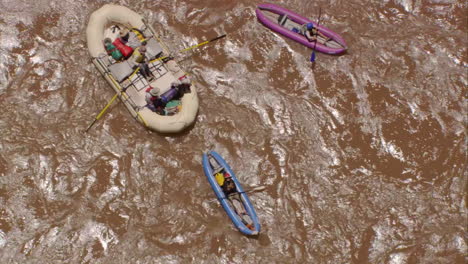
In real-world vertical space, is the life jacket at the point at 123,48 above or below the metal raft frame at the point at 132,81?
above

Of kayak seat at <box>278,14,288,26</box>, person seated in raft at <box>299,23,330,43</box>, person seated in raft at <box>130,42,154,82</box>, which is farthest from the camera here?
kayak seat at <box>278,14,288,26</box>

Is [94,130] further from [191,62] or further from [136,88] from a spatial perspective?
[191,62]

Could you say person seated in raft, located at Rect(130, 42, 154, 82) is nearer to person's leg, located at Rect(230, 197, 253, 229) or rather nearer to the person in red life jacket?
the person in red life jacket

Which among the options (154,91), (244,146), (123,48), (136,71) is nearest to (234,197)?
(244,146)

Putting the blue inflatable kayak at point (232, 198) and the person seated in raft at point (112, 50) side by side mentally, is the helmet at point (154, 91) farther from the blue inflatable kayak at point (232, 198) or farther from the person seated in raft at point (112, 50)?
the blue inflatable kayak at point (232, 198)

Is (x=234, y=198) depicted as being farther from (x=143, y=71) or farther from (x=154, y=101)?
(x=143, y=71)

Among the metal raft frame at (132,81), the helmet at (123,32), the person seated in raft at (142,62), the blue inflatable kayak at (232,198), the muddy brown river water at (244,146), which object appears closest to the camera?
the blue inflatable kayak at (232,198)

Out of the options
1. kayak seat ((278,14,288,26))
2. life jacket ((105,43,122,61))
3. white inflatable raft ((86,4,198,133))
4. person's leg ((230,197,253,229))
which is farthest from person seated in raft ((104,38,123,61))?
kayak seat ((278,14,288,26))

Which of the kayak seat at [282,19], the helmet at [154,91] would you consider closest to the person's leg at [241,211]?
the helmet at [154,91]
